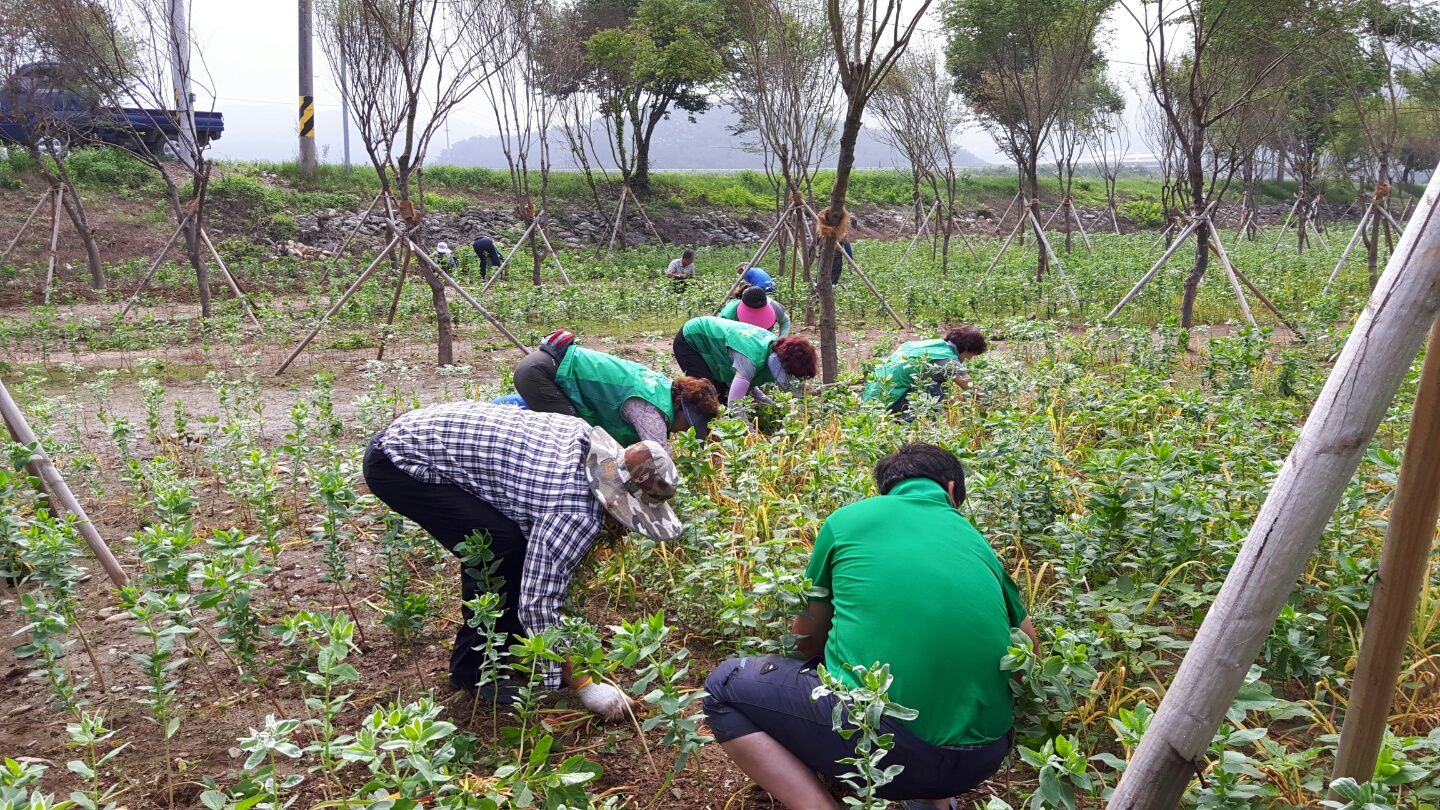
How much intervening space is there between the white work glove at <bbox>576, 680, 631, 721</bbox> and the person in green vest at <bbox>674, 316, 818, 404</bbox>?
88.0 inches

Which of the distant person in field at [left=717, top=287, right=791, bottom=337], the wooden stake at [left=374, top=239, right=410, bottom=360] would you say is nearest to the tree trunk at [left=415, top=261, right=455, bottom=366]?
the wooden stake at [left=374, top=239, right=410, bottom=360]

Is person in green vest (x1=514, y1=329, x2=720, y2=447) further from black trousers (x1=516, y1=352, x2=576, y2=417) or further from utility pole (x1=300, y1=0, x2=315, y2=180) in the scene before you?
utility pole (x1=300, y1=0, x2=315, y2=180)

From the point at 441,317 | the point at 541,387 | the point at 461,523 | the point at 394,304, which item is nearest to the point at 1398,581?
the point at 461,523

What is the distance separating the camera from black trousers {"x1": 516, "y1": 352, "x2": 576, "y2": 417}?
412 cm

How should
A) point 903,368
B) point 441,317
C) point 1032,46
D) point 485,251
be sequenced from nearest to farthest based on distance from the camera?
point 903,368
point 441,317
point 1032,46
point 485,251

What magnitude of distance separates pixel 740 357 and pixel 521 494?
267 cm

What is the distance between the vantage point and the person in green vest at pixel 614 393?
379 centimetres

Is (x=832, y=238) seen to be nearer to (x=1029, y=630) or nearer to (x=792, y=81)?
(x=1029, y=630)

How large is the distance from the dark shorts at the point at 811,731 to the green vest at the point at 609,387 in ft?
5.56

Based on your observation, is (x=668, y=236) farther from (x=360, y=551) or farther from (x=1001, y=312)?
(x=360, y=551)

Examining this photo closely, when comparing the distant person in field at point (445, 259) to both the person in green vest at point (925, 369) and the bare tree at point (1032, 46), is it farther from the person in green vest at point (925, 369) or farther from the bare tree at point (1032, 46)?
the person in green vest at point (925, 369)

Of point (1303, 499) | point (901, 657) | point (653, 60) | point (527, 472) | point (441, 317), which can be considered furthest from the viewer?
point (653, 60)

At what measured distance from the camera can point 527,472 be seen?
2607 millimetres

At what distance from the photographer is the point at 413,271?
1397 cm
